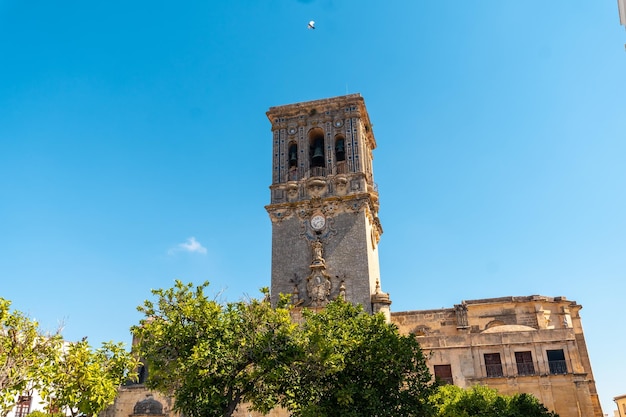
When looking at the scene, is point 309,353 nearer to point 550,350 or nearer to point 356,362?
point 356,362

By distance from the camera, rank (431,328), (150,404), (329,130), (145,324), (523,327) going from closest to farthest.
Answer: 1. (145,324)
2. (150,404)
3. (523,327)
4. (431,328)
5. (329,130)

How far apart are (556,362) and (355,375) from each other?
15081mm

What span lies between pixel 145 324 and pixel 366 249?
50.0 feet

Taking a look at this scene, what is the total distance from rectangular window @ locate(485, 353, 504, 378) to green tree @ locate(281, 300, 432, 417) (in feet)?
38.1

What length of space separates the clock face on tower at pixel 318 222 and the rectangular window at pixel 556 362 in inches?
548

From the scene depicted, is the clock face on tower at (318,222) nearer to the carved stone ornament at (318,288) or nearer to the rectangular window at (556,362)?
the carved stone ornament at (318,288)

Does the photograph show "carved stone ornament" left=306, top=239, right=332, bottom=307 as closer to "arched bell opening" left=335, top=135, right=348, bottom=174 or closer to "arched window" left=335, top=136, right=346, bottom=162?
"arched bell opening" left=335, top=135, right=348, bottom=174

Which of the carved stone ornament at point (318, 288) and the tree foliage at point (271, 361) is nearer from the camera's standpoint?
the tree foliage at point (271, 361)

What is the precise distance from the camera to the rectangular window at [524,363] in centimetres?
2816

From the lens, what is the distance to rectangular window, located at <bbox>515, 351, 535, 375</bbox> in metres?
28.2

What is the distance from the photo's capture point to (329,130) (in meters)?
35.2

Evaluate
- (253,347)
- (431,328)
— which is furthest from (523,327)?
(253,347)

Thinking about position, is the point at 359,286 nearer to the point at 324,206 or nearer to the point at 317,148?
the point at 324,206

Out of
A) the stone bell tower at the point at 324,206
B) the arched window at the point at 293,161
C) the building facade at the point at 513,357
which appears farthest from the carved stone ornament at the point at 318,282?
the building facade at the point at 513,357
